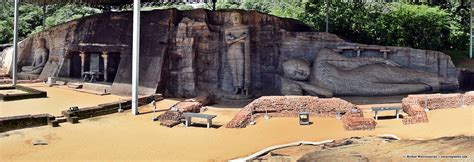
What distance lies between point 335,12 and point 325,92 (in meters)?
12.7

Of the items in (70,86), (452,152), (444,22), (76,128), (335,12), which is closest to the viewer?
(452,152)

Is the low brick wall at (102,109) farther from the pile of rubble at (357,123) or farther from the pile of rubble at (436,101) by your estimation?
the pile of rubble at (436,101)

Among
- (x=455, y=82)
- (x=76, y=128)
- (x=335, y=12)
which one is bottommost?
(x=76, y=128)

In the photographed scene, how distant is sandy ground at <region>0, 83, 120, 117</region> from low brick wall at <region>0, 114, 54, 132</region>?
1914mm

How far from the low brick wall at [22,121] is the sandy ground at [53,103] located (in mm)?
1914

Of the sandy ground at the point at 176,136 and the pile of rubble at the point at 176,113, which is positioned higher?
the pile of rubble at the point at 176,113

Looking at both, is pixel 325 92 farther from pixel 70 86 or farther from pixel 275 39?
pixel 70 86

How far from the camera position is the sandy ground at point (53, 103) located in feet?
57.9

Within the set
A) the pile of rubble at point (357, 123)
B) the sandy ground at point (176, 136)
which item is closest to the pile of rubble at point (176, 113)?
the sandy ground at point (176, 136)

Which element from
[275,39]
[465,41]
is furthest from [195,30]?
[465,41]

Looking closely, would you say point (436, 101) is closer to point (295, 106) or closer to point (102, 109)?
point (295, 106)

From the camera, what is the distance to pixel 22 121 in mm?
14516

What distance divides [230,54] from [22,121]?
37.9 feet

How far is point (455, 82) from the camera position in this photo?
71.6 ft
